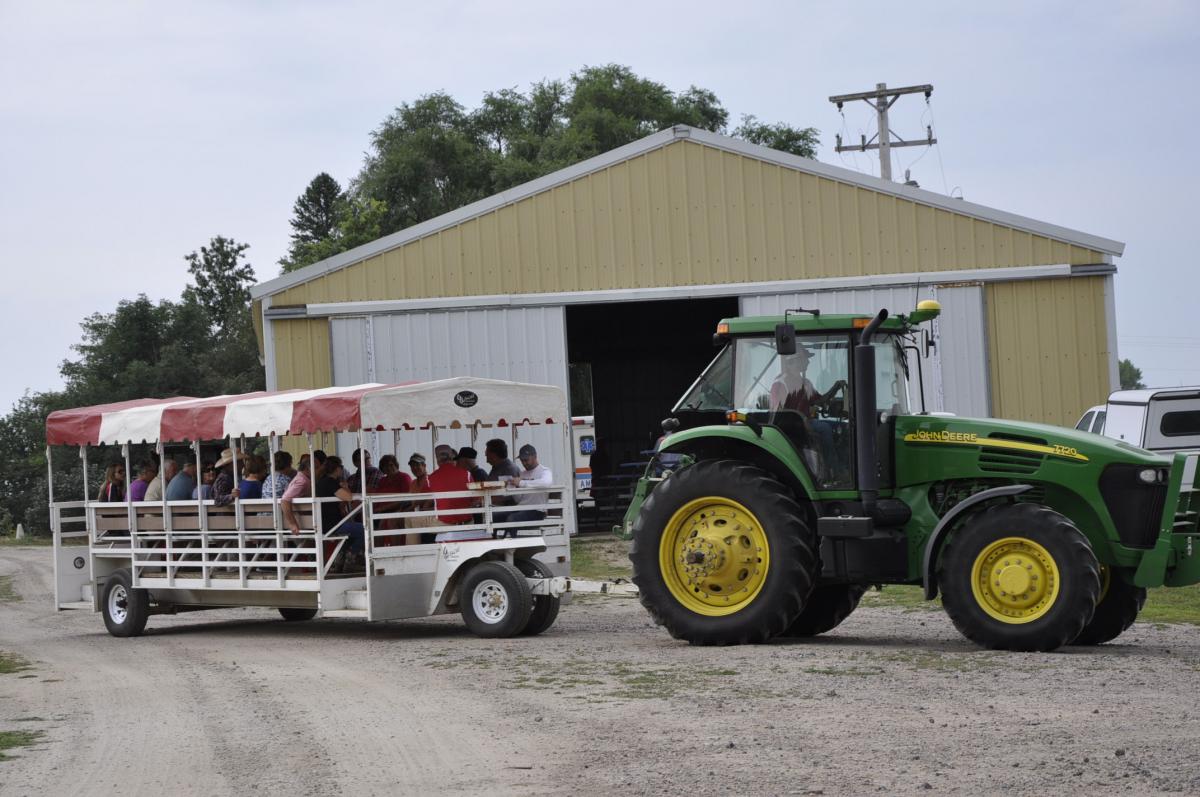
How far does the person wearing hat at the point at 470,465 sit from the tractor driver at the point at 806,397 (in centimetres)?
396

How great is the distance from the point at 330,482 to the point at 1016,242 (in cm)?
1261

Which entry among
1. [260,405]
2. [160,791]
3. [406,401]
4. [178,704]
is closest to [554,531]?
[406,401]

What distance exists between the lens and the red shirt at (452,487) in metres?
14.4

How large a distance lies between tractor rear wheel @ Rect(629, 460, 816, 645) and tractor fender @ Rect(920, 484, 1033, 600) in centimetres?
90

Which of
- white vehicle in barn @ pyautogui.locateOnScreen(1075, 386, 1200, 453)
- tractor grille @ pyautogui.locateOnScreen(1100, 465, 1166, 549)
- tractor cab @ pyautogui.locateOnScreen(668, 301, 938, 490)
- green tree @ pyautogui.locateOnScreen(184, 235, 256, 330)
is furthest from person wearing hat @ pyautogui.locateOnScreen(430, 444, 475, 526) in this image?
green tree @ pyautogui.locateOnScreen(184, 235, 256, 330)

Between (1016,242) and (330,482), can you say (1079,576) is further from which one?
(1016,242)

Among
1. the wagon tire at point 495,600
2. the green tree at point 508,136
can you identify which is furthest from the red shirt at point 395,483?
the green tree at point 508,136

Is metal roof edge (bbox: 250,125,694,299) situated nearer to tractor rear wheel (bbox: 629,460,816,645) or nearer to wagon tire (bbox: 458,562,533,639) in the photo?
wagon tire (bbox: 458,562,533,639)

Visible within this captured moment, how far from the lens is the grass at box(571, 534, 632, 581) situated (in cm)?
2105

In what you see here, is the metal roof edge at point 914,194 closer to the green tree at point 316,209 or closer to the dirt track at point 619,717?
the dirt track at point 619,717

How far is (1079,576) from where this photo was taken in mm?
10328

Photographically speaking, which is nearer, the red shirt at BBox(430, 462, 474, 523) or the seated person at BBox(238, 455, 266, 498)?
the red shirt at BBox(430, 462, 474, 523)

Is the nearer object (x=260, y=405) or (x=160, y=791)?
(x=160, y=791)

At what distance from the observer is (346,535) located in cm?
1414
